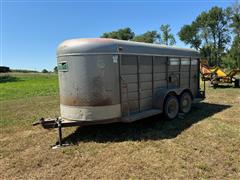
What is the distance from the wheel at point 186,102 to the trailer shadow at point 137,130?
352mm

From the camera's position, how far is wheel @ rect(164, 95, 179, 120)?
6.29 meters

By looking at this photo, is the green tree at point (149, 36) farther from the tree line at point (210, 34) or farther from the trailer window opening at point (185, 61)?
the trailer window opening at point (185, 61)

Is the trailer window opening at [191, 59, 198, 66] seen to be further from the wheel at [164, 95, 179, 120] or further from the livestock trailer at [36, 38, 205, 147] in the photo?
the livestock trailer at [36, 38, 205, 147]

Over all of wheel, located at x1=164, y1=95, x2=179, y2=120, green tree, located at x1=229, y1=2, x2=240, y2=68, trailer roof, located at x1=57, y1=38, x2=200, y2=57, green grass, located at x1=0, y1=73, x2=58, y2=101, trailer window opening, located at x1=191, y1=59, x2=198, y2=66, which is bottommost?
green grass, located at x1=0, y1=73, x2=58, y2=101

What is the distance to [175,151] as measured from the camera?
4.24 metres

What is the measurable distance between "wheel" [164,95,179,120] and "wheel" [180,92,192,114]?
398 mm

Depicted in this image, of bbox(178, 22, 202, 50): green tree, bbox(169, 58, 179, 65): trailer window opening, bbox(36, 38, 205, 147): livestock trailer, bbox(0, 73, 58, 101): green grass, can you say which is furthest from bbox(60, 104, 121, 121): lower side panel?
bbox(178, 22, 202, 50): green tree

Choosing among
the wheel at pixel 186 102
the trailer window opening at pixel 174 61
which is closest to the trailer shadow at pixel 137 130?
the wheel at pixel 186 102

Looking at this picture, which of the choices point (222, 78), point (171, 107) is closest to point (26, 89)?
point (222, 78)

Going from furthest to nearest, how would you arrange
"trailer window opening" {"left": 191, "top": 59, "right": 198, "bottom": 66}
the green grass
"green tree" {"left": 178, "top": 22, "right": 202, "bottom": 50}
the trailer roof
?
"green tree" {"left": 178, "top": 22, "right": 202, "bottom": 50} < the green grass < "trailer window opening" {"left": 191, "top": 59, "right": 198, "bottom": 66} < the trailer roof

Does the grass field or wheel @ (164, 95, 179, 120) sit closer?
the grass field

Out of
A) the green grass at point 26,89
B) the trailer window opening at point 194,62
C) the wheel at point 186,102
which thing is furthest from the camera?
the green grass at point 26,89

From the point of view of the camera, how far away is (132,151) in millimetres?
4344

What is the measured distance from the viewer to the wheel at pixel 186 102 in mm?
7062
